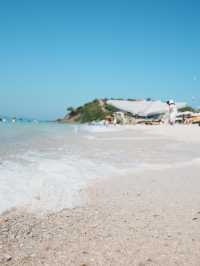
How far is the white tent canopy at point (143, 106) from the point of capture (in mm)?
125575

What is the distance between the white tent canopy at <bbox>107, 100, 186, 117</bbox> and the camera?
126 meters

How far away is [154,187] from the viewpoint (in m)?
6.39

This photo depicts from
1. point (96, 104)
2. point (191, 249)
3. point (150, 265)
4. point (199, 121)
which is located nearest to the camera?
point (150, 265)

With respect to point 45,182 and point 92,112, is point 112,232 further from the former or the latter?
point 92,112

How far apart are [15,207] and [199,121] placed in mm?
54882

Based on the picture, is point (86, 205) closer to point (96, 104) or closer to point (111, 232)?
point (111, 232)

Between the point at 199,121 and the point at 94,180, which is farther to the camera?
the point at 199,121

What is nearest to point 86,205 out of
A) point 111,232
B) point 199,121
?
point 111,232

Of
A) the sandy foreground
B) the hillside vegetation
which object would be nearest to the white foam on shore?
the sandy foreground

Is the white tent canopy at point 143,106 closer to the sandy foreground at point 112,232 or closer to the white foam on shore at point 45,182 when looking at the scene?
the white foam on shore at point 45,182

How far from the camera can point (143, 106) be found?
465ft

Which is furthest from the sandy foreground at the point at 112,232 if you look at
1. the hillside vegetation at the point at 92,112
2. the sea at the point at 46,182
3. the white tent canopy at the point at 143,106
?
the hillside vegetation at the point at 92,112

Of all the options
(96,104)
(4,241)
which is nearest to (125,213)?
(4,241)

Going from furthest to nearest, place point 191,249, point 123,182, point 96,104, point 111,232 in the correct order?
point 96,104 → point 123,182 → point 111,232 → point 191,249
